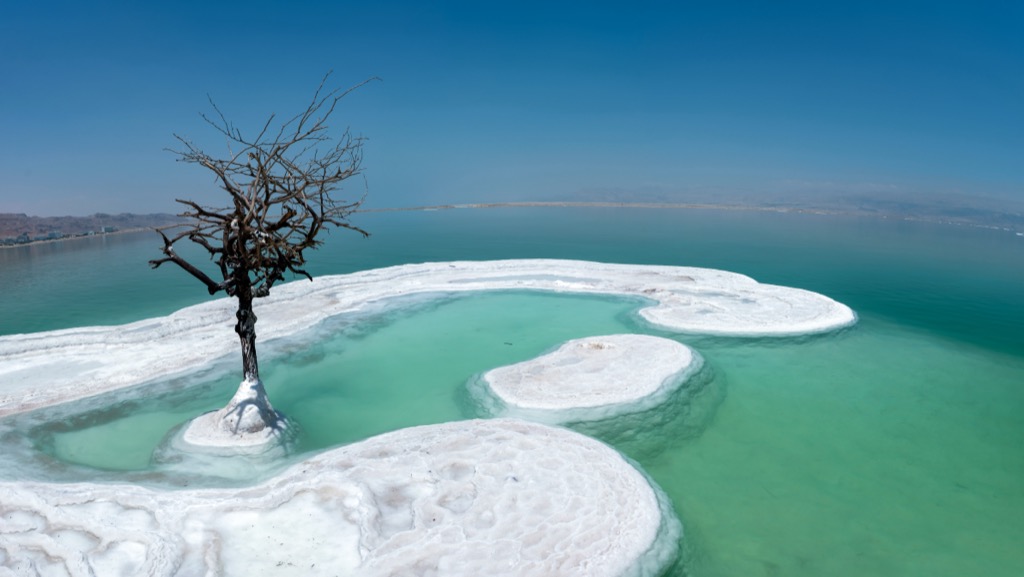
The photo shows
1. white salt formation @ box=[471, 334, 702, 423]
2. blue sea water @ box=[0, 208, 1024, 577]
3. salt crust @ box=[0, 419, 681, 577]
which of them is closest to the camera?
salt crust @ box=[0, 419, 681, 577]

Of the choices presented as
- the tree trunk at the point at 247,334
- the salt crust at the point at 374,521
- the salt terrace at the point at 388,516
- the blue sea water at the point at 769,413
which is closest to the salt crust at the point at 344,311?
the blue sea water at the point at 769,413

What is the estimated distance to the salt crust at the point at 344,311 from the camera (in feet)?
30.8

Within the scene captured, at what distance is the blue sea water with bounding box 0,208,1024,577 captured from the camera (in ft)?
18.0

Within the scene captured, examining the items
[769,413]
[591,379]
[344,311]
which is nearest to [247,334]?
[591,379]

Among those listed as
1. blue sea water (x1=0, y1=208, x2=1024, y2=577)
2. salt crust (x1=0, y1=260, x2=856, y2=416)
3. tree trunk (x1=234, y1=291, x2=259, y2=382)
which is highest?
tree trunk (x1=234, y1=291, x2=259, y2=382)

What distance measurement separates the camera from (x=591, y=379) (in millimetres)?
9008

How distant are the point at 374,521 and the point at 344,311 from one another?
945 cm

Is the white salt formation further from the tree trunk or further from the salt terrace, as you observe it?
the tree trunk

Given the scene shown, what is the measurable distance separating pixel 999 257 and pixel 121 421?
143 ft

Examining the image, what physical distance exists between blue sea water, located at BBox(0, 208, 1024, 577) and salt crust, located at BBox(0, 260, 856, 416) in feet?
2.82

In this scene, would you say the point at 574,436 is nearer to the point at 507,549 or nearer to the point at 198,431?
the point at 507,549

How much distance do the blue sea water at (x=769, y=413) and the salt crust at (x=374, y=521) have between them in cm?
73

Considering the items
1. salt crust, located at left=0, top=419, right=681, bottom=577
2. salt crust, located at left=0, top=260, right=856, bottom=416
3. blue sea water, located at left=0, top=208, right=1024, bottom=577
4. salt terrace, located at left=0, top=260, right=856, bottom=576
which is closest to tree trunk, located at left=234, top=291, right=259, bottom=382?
blue sea water, located at left=0, top=208, right=1024, bottom=577

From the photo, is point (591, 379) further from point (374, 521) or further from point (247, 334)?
point (247, 334)
